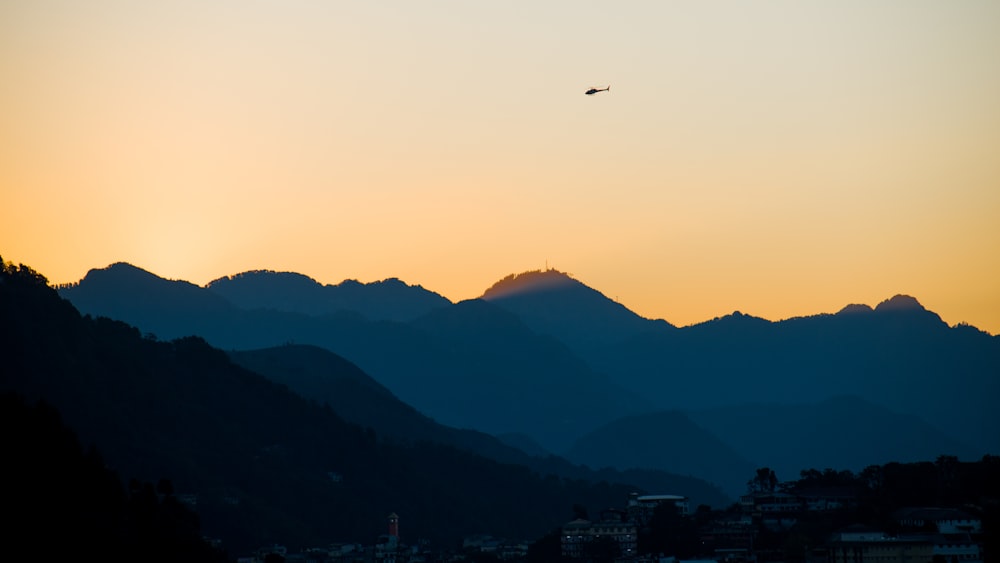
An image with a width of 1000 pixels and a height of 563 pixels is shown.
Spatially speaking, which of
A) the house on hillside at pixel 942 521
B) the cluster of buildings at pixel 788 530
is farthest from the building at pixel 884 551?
the house on hillside at pixel 942 521

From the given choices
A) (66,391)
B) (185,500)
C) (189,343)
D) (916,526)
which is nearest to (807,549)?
(916,526)

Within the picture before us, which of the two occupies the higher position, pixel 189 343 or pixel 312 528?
pixel 189 343

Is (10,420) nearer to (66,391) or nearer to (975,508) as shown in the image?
(66,391)

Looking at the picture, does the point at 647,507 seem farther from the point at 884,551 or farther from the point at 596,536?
the point at 884,551

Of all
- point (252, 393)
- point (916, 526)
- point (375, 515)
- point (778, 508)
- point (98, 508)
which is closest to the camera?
point (98, 508)

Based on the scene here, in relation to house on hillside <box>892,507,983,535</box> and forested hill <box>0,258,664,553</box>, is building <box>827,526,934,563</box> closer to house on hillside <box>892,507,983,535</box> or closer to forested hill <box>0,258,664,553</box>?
house on hillside <box>892,507,983,535</box>

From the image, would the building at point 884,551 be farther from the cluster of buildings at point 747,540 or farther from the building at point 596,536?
the building at point 596,536

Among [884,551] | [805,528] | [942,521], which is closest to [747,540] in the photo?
[805,528]

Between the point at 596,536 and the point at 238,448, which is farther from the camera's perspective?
the point at 238,448
